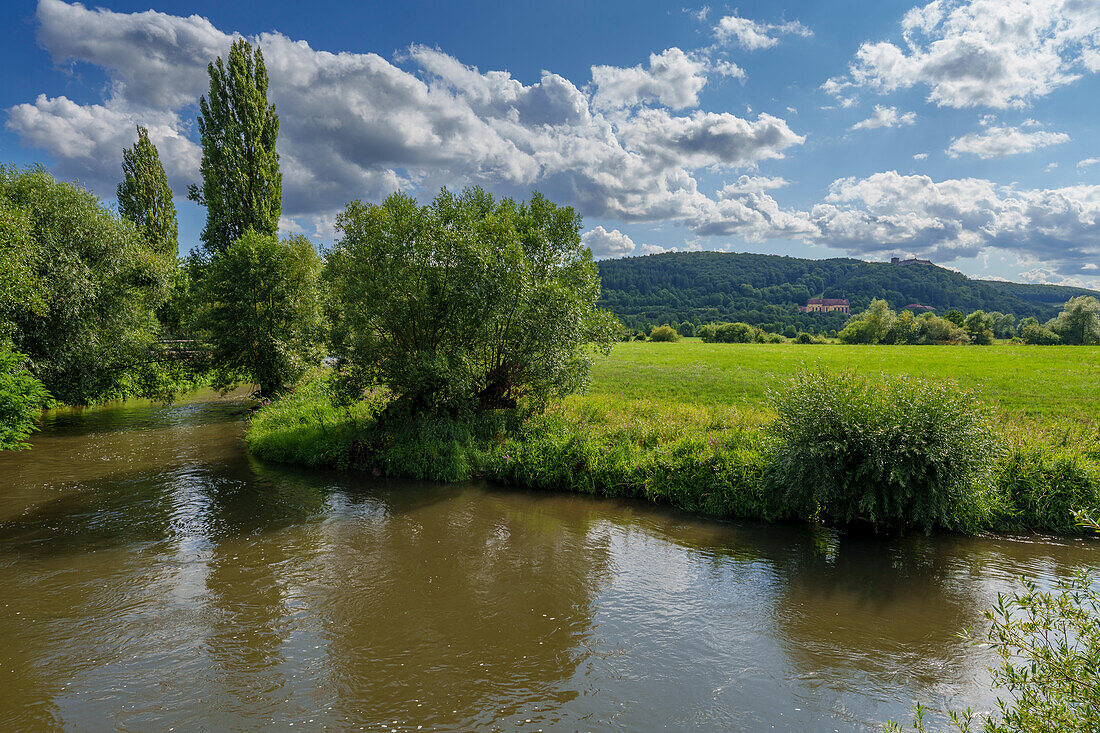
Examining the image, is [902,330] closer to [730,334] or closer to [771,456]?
[730,334]

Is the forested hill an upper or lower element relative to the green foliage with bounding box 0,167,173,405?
upper

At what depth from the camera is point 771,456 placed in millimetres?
12258

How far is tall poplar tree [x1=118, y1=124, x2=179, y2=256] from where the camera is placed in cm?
3928

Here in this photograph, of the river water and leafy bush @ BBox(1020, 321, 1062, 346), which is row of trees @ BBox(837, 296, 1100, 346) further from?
the river water

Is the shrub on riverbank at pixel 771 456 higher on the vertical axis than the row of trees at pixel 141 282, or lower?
lower

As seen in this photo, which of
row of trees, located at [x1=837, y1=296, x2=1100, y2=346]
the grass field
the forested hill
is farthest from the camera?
the forested hill

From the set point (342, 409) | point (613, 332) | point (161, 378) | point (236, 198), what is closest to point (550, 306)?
point (613, 332)

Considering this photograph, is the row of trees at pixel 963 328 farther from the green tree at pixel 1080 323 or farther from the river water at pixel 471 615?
the river water at pixel 471 615

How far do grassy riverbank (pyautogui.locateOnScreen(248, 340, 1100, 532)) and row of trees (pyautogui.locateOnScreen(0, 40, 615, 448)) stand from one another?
1.66m

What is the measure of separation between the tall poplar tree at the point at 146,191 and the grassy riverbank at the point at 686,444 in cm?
2665

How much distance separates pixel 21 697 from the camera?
6242 millimetres

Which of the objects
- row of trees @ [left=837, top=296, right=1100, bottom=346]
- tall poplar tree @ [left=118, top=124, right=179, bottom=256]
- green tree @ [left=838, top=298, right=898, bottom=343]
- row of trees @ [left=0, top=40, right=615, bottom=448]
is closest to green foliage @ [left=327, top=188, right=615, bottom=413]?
row of trees @ [left=0, top=40, right=615, bottom=448]

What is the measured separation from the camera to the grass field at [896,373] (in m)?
17.8

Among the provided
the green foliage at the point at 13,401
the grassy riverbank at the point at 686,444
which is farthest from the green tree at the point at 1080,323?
the green foliage at the point at 13,401
